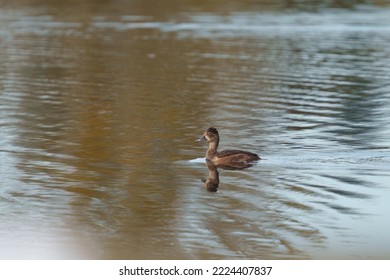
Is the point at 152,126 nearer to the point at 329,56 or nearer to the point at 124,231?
the point at 124,231

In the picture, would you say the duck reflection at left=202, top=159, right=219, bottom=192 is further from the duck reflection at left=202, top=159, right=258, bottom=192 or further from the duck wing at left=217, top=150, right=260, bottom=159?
the duck wing at left=217, top=150, right=260, bottom=159

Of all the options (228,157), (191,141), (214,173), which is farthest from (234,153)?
(191,141)

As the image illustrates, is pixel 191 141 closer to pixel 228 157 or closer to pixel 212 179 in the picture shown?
pixel 228 157

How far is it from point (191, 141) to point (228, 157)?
2.16 meters

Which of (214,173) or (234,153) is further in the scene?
Answer: (234,153)

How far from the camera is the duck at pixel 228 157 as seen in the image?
1598 centimetres

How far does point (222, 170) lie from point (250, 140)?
223cm

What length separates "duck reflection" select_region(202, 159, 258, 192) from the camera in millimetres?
14986

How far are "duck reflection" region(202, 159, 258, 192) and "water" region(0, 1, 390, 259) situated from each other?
0.10m

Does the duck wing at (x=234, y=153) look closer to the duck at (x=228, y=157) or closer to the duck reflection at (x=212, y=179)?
the duck at (x=228, y=157)

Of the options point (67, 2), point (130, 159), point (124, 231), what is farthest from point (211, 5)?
point (124, 231)

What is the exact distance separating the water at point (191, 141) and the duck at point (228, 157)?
242mm

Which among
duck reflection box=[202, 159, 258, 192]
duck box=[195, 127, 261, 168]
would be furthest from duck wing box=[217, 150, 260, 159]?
duck reflection box=[202, 159, 258, 192]

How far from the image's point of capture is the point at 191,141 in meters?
18.2
